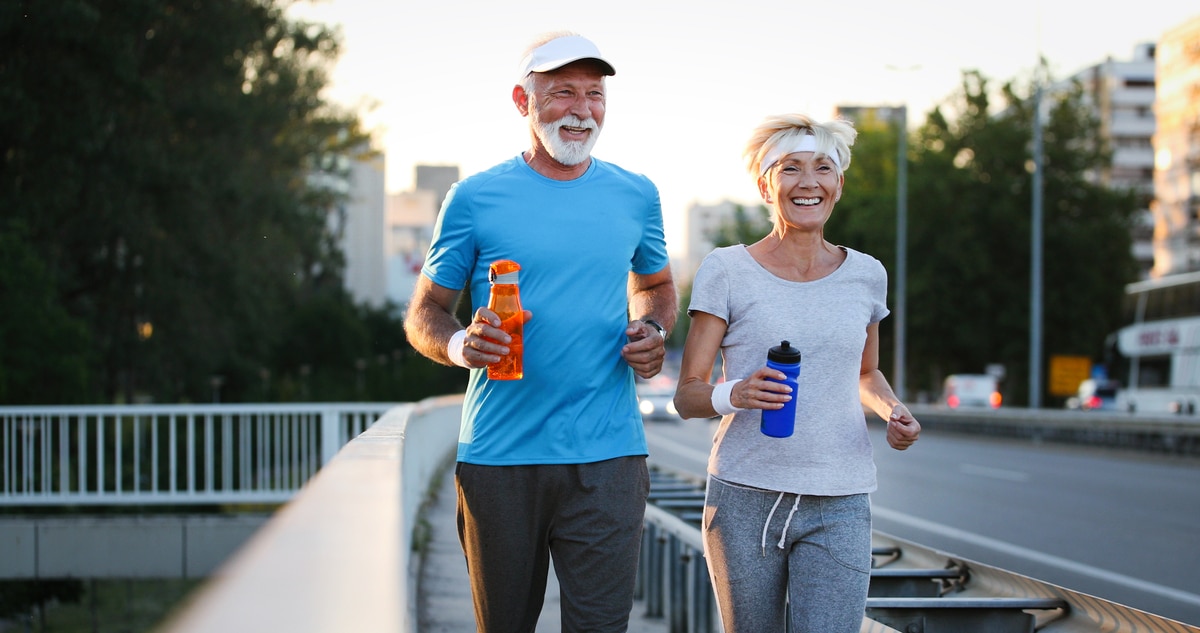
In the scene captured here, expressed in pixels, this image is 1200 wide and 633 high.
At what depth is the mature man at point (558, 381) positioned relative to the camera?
3.85m

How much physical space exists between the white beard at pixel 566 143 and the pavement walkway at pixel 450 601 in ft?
12.6

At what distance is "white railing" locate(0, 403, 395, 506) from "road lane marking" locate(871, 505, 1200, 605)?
5232 mm

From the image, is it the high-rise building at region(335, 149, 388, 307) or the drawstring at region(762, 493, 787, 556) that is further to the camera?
the high-rise building at region(335, 149, 388, 307)

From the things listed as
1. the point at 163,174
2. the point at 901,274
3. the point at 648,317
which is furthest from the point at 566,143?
the point at 901,274

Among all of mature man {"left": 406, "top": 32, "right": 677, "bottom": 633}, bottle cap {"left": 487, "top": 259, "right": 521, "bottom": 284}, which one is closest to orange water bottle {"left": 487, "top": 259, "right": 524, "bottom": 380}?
bottle cap {"left": 487, "top": 259, "right": 521, "bottom": 284}

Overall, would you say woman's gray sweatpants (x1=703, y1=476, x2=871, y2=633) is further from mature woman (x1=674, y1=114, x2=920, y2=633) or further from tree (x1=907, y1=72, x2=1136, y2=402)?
tree (x1=907, y1=72, x2=1136, y2=402)

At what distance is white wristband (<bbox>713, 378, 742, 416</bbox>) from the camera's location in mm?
3759

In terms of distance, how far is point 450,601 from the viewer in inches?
324

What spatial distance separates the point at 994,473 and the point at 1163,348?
18.9 m

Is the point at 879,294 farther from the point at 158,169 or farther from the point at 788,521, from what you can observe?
the point at 158,169

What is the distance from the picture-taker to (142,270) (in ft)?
120

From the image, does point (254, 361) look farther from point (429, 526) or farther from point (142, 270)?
point (429, 526)

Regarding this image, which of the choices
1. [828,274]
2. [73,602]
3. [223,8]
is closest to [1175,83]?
[223,8]

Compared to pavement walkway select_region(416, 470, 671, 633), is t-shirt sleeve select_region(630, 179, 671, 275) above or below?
above
